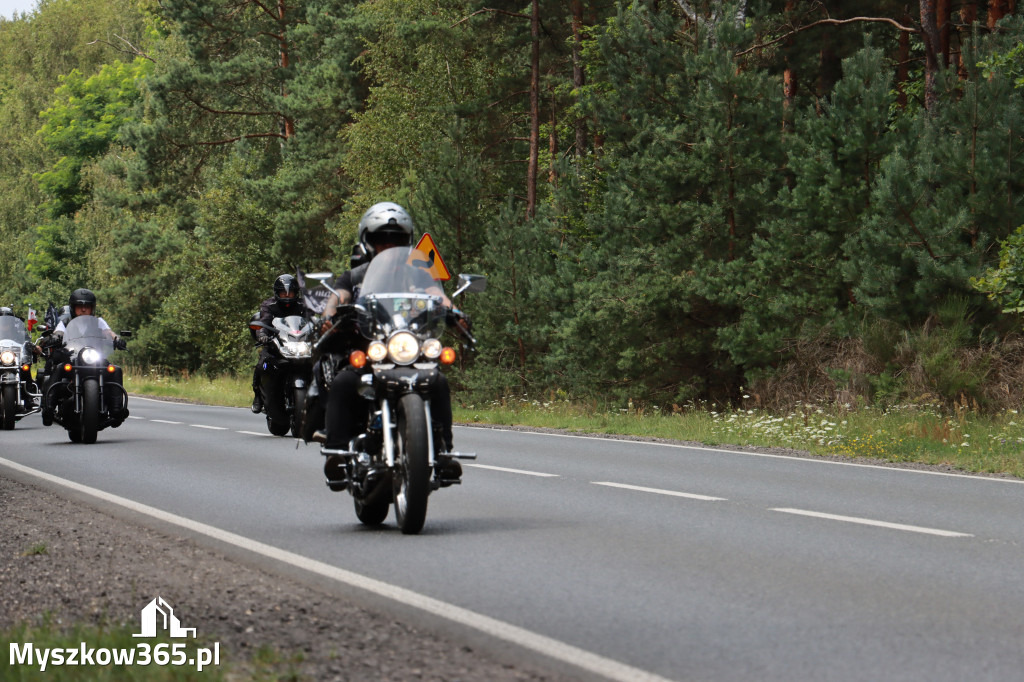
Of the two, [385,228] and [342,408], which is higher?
[385,228]

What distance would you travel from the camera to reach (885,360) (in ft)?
65.4

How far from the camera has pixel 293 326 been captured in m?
18.5

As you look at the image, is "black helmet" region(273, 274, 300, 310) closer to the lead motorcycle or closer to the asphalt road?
the asphalt road

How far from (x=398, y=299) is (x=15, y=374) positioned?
14.5 meters

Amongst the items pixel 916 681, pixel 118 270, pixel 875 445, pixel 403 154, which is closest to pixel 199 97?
pixel 118 270

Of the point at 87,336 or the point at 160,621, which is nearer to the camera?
the point at 160,621

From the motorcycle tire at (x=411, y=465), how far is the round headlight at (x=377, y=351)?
0.96 ft

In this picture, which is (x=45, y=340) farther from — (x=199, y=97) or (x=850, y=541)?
(x=199, y=97)

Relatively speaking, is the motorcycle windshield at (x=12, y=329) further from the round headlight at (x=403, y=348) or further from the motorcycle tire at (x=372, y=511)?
the round headlight at (x=403, y=348)

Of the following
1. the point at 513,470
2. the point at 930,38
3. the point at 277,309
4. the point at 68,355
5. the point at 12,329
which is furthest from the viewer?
the point at 930,38

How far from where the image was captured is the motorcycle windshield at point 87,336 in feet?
59.8

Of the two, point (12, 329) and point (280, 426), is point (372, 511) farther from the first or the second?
point (12, 329)

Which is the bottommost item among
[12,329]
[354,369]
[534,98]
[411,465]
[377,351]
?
[411,465]

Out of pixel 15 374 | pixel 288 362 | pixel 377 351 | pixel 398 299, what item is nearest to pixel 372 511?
pixel 377 351
